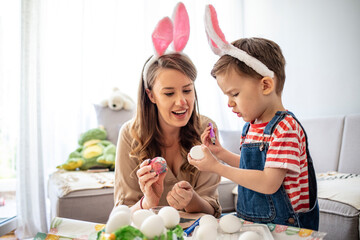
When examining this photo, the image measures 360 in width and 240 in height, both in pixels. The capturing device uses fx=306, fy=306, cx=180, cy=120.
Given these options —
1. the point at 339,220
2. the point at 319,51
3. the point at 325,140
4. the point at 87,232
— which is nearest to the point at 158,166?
the point at 87,232

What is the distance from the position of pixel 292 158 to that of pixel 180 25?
0.64m

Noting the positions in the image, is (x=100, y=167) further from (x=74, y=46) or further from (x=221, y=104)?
(x=221, y=104)

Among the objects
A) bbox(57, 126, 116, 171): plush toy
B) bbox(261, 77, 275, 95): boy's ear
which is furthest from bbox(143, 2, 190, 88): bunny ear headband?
bbox(57, 126, 116, 171): plush toy

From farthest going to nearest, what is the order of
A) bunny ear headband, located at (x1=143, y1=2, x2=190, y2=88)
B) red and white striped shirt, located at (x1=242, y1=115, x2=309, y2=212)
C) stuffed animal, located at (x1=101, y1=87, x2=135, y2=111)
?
stuffed animal, located at (x1=101, y1=87, x2=135, y2=111) < bunny ear headband, located at (x1=143, y1=2, x2=190, y2=88) < red and white striped shirt, located at (x1=242, y1=115, x2=309, y2=212)

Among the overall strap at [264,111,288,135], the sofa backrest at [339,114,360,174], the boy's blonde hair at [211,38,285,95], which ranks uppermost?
the boy's blonde hair at [211,38,285,95]

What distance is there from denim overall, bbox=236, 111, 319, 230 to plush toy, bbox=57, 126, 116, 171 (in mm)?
1911

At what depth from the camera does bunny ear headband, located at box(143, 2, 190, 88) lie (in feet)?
3.74

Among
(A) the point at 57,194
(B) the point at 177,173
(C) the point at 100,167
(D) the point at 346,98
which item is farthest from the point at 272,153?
(D) the point at 346,98

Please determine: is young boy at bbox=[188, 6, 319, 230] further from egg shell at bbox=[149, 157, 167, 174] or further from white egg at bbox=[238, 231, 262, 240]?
white egg at bbox=[238, 231, 262, 240]

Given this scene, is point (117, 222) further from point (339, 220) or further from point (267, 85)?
point (339, 220)

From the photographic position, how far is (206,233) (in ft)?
2.38

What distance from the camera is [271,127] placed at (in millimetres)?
1016

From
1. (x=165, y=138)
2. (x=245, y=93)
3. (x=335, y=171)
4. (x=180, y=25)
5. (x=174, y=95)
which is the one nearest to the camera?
(x=245, y=93)

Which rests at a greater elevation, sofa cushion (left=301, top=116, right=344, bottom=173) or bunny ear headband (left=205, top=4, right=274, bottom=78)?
bunny ear headband (left=205, top=4, right=274, bottom=78)
